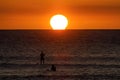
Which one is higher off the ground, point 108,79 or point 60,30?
point 60,30

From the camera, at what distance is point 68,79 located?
109ft

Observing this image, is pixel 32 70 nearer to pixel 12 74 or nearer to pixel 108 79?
pixel 12 74

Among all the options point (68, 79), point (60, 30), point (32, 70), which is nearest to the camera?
point (68, 79)

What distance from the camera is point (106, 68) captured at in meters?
41.4

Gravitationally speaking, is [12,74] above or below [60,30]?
below

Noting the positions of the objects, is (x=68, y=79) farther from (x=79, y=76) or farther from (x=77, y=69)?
(x=77, y=69)

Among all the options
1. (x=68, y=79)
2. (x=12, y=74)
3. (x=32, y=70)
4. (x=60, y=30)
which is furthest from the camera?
(x=60, y=30)

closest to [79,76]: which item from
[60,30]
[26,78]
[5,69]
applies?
[26,78]

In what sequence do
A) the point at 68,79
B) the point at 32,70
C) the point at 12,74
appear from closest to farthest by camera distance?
the point at 68,79 < the point at 12,74 < the point at 32,70

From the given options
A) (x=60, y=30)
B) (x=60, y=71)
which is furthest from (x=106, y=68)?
(x=60, y=30)

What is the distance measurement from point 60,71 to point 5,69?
19.5 feet

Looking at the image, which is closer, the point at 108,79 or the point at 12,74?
the point at 108,79

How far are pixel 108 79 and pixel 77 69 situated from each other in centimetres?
732

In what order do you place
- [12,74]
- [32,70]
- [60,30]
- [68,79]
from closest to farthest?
[68,79] < [12,74] < [32,70] < [60,30]
